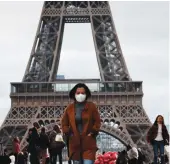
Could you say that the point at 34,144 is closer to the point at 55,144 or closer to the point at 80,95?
the point at 55,144

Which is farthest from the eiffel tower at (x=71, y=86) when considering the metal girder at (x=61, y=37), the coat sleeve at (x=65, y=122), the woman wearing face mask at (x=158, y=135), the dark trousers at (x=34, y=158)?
the coat sleeve at (x=65, y=122)

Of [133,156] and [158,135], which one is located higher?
[158,135]

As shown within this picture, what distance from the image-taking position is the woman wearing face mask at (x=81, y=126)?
9.23 metres

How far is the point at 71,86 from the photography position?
146 feet

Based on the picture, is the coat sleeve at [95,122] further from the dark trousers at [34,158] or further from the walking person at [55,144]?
the dark trousers at [34,158]

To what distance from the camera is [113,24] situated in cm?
4525

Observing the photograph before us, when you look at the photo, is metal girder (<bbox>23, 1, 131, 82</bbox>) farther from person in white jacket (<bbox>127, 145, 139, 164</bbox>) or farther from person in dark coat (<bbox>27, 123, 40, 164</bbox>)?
person in white jacket (<bbox>127, 145, 139, 164</bbox>)

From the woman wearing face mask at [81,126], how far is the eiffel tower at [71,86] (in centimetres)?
3049

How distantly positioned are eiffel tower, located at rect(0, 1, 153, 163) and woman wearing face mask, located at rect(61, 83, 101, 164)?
30.5m

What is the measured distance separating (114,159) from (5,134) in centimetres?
2880

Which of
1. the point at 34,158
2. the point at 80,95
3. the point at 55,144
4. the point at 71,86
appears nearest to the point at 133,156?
the point at 55,144

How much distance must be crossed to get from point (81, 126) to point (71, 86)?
35177 mm

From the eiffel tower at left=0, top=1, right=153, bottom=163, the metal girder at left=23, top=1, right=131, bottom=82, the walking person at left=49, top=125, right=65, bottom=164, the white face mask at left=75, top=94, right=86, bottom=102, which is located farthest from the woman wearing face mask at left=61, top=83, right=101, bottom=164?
the metal girder at left=23, top=1, right=131, bottom=82

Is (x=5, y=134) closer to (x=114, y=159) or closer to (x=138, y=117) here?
(x=138, y=117)
